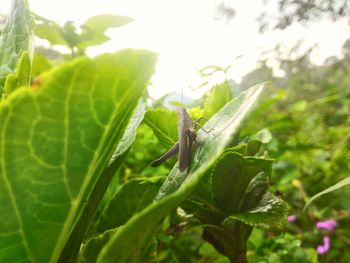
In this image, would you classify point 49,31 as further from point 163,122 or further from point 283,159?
point 283,159

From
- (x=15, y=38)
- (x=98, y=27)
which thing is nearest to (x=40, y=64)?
(x=98, y=27)

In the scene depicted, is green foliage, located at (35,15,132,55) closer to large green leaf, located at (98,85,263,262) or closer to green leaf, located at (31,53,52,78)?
green leaf, located at (31,53,52,78)

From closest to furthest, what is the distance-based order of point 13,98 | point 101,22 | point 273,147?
point 13,98
point 101,22
point 273,147

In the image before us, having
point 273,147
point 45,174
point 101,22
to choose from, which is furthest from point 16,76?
point 273,147

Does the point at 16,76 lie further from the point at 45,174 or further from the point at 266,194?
the point at 266,194

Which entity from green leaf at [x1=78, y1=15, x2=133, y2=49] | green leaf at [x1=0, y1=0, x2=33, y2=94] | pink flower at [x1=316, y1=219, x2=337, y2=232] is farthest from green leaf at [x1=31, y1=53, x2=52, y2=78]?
pink flower at [x1=316, y1=219, x2=337, y2=232]
